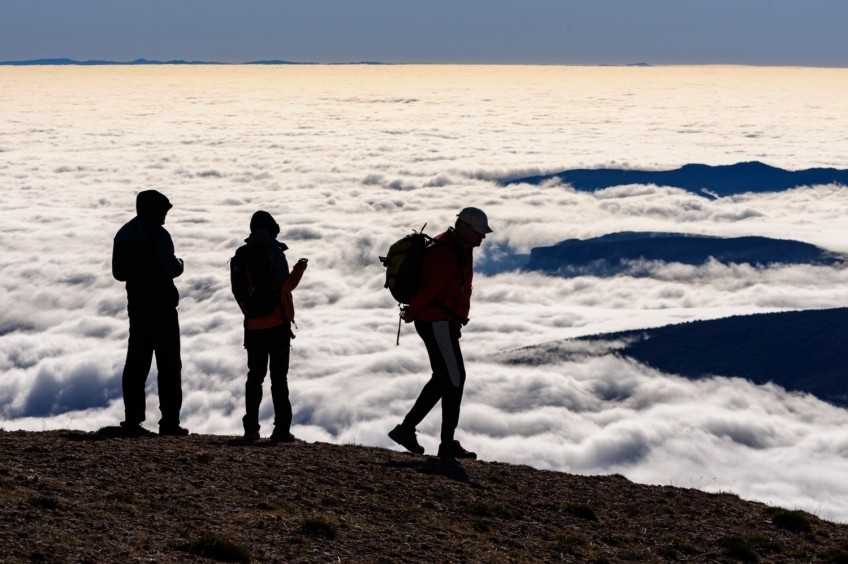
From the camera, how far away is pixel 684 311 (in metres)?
129

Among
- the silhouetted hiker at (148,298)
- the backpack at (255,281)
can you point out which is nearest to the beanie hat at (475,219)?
the backpack at (255,281)

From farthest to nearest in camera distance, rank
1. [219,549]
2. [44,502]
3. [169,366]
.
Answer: [169,366] < [44,502] < [219,549]

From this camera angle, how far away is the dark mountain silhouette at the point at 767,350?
326 ft

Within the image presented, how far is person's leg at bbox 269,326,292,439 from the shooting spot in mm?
7918

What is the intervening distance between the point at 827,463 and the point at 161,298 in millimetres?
82646

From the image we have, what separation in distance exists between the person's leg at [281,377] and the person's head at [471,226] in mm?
1631

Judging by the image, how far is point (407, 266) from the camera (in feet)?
24.1

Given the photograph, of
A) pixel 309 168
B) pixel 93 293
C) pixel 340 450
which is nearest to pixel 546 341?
pixel 93 293

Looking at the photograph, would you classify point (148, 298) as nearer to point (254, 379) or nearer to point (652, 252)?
point (254, 379)

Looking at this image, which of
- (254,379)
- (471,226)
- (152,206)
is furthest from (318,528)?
(152,206)

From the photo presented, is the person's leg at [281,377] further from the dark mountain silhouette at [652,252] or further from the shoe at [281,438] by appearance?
the dark mountain silhouette at [652,252]

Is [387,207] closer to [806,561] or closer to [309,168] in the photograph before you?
[309,168]

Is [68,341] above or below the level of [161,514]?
below

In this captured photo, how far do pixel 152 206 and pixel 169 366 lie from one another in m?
1.31
